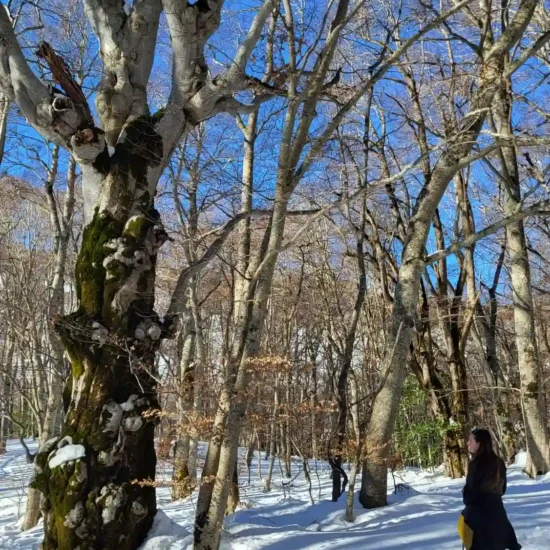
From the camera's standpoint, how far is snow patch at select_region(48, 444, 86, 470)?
4.40 m

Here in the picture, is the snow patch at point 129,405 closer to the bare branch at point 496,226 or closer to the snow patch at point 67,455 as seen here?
the snow patch at point 67,455

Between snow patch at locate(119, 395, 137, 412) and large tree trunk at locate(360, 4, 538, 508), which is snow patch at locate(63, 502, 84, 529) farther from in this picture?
large tree trunk at locate(360, 4, 538, 508)

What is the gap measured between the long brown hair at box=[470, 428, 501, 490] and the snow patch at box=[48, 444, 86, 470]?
3.20m

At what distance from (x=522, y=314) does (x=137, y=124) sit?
642 cm

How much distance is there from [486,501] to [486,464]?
0.84ft

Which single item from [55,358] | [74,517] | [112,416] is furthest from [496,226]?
[55,358]

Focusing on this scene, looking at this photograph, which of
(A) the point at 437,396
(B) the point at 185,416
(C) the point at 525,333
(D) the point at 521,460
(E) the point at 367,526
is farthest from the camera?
(A) the point at 437,396

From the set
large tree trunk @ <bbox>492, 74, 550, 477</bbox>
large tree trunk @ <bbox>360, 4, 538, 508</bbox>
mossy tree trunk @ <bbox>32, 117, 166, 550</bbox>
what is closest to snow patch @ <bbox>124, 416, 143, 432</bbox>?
mossy tree trunk @ <bbox>32, 117, 166, 550</bbox>

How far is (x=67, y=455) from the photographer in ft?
14.5

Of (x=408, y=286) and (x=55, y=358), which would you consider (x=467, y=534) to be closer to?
(x=408, y=286)

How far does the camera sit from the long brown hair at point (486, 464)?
3434 millimetres

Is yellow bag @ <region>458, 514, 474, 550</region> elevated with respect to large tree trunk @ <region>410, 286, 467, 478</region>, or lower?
lower

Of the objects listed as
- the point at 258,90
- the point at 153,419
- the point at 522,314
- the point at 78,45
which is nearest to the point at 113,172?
the point at 258,90

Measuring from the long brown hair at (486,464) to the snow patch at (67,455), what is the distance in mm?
3203
